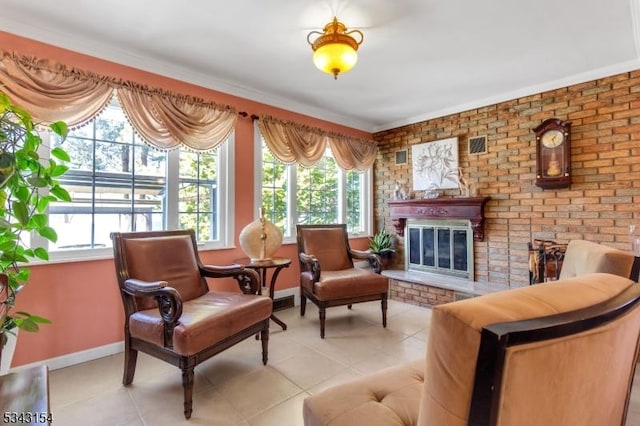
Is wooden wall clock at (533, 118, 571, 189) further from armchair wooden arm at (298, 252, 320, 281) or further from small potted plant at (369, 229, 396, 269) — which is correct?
armchair wooden arm at (298, 252, 320, 281)

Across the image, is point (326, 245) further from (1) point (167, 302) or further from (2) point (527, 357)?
(2) point (527, 357)

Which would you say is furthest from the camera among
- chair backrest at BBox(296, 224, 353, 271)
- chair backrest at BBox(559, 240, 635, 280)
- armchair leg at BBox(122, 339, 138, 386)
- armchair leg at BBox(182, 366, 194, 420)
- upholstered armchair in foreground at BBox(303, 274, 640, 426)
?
chair backrest at BBox(296, 224, 353, 271)

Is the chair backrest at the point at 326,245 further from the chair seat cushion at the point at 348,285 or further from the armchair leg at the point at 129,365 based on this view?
the armchair leg at the point at 129,365

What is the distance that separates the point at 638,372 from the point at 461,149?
259 cm

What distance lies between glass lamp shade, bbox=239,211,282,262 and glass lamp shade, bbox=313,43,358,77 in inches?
56.6

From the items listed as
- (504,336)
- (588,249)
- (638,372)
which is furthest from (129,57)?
(638,372)

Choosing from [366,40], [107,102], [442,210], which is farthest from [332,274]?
[107,102]

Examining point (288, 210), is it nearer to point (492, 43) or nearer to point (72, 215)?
point (72, 215)

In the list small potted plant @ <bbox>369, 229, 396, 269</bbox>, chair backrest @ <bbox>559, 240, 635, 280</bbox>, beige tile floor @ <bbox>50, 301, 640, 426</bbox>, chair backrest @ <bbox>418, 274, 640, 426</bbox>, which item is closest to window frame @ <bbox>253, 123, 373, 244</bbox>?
small potted plant @ <bbox>369, 229, 396, 269</bbox>

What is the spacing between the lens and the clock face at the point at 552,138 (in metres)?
3.05

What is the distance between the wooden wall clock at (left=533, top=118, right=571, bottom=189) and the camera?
3.01 metres

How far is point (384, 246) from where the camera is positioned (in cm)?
437

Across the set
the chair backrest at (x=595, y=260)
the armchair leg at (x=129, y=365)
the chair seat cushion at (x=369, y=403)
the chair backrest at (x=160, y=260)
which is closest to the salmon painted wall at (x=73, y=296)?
the chair backrest at (x=160, y=260)

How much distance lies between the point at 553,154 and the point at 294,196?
9.09 ft
